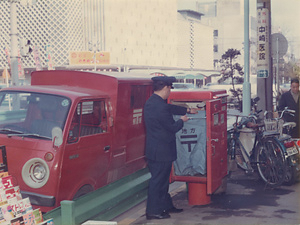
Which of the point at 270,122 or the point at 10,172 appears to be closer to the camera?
the point at 10,172

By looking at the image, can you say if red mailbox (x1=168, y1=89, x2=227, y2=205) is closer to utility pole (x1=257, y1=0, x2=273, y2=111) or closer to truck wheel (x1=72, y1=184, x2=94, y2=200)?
truck wheel (x1=72, y1=184, x2=94, y2=200)

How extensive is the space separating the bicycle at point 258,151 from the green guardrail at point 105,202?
208 centimetres

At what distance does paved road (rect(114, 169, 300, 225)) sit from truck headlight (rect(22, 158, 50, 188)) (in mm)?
1320

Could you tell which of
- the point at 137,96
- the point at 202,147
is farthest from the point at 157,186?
the point at 137,96

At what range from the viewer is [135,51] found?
3499 inches

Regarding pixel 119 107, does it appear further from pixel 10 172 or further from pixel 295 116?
pixel 295 116

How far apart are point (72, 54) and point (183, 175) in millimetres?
73881

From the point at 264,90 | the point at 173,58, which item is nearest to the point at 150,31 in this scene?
the point at 173,58

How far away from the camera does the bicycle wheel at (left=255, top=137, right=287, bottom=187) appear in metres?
8.04

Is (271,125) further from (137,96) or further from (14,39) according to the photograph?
(14,39)

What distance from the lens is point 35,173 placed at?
6.20 meters

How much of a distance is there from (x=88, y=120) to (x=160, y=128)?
49.3 inches

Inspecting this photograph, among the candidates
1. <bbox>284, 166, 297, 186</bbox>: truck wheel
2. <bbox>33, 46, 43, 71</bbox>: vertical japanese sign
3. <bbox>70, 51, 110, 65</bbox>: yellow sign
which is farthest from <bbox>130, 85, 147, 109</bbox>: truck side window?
<bbox>70, 51, 110, 65</bbox>: yellow sign

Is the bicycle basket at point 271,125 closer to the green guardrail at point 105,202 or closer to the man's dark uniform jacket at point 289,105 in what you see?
the man's dark uniform jacket at point 289,105
